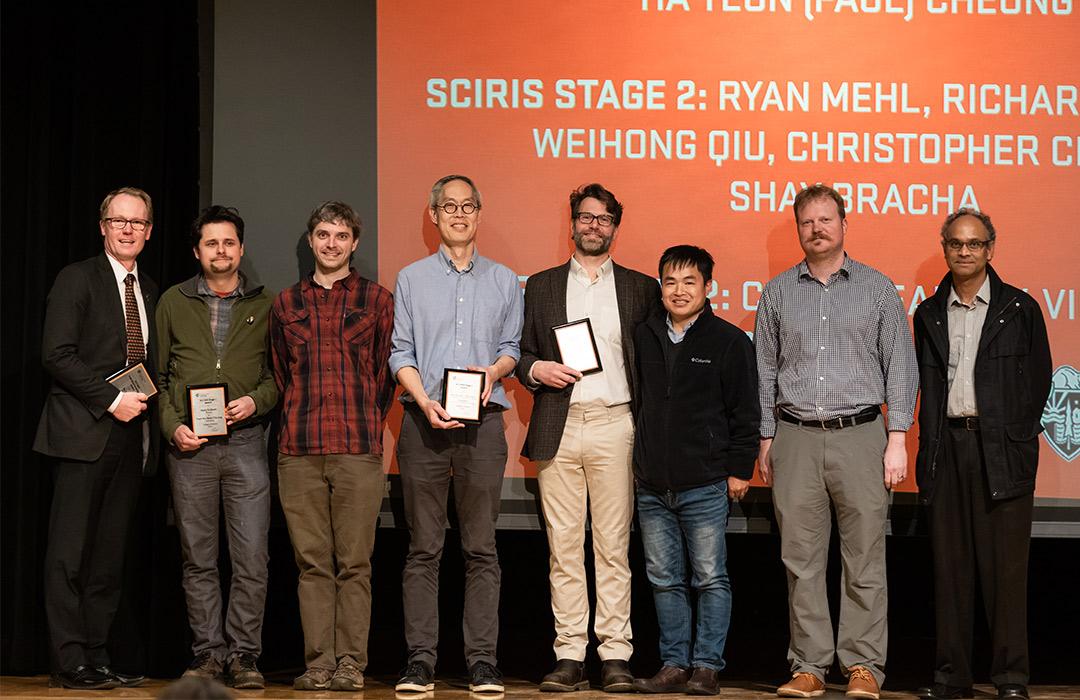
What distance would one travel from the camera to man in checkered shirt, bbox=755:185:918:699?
3951 millimetres

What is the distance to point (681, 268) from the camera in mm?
4035

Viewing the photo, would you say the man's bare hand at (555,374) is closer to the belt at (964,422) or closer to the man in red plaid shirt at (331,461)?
the man in red plaid shirt at (331,461)

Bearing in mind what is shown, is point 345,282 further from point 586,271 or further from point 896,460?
point 896,460

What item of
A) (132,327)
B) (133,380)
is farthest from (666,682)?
(132,327)

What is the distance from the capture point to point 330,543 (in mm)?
4039

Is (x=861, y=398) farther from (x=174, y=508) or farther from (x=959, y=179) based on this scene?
(x=174, y=508)

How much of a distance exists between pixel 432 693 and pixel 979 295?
244cm

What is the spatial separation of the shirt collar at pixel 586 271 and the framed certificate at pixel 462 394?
1.98 ft

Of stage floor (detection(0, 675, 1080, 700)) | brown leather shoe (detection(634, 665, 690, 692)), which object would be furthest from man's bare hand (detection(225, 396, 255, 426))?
brown leather shoe (detection(634, 665, 690, 692))

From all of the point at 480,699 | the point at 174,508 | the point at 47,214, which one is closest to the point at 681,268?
the point at 480,699

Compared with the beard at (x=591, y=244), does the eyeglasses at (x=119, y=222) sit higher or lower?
higher

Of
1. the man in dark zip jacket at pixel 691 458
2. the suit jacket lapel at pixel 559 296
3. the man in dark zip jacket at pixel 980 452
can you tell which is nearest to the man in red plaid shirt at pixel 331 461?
the suit jacket lapel at pixel 559 296

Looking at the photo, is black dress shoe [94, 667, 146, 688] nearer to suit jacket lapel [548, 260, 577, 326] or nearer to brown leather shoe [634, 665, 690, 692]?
brown leather shoe [634, 665, 690, 692]

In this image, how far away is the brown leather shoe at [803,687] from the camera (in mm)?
3934
